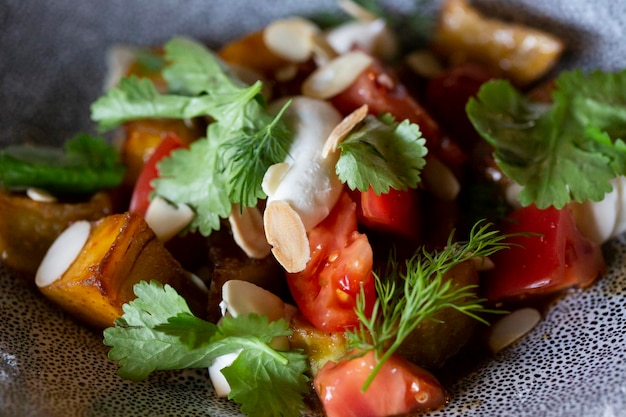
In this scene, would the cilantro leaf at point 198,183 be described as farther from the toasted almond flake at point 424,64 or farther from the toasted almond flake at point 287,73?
the toasted almond flake at point 424,64

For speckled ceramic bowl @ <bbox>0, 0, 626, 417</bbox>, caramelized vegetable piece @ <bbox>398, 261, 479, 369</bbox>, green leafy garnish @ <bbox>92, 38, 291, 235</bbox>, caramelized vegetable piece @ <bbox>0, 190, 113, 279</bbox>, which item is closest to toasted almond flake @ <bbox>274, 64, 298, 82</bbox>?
green leafy garnish @ <bbox>92, 38, 291, 235</bbox>

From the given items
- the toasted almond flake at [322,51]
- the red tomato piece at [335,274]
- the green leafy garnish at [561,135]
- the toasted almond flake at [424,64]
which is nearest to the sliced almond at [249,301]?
the red tomato piece at [335,274]

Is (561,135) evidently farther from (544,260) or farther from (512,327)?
(512,327)

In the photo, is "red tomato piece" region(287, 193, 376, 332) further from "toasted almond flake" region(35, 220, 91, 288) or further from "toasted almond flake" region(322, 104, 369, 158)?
"toasted almond flake" region(35, 220, 91, 288)

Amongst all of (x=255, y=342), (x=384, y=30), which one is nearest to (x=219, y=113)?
(x=255, y=342)

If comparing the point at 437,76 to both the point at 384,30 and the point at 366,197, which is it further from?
the point at 366,197

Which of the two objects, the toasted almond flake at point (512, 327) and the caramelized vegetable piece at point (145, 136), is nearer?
the toasted almond flake at point (512, 327)
